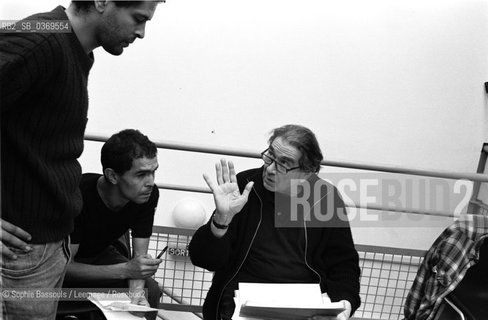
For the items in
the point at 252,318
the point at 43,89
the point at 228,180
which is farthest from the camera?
the point at 228,180

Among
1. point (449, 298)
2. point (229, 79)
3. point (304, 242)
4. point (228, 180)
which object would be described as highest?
point (229, 79)

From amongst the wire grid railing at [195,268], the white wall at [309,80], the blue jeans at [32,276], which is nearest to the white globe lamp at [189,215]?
the white wall at [309,80]

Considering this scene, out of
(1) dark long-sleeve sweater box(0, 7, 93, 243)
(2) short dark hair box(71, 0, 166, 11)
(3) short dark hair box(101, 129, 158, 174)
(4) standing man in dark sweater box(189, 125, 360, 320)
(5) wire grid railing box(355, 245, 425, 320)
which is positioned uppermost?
(2) short dark hair box(71, 0, 166, 11)

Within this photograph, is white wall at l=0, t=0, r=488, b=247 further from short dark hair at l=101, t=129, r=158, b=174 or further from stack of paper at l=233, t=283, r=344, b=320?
stack of paper at l=233, t=283, r=344, b=320

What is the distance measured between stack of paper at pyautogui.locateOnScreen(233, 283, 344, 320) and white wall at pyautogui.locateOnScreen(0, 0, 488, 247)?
157 cm

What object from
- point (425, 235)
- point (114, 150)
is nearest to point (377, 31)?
point (425, 235)

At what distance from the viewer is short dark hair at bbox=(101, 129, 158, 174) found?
1.90 meters

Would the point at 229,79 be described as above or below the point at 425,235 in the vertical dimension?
above

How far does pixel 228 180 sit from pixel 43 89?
0.87m

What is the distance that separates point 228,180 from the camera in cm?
191

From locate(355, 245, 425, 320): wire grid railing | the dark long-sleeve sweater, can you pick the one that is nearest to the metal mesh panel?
locate(355, 245, 425, 320): wire grid railing

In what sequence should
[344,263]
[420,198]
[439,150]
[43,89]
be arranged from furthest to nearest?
[439,150], [420,198], [344,263], [43,89]

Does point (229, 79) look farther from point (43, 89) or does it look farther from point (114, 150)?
point (43, 89)

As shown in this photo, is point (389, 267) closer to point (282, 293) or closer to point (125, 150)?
point (282, 293)
